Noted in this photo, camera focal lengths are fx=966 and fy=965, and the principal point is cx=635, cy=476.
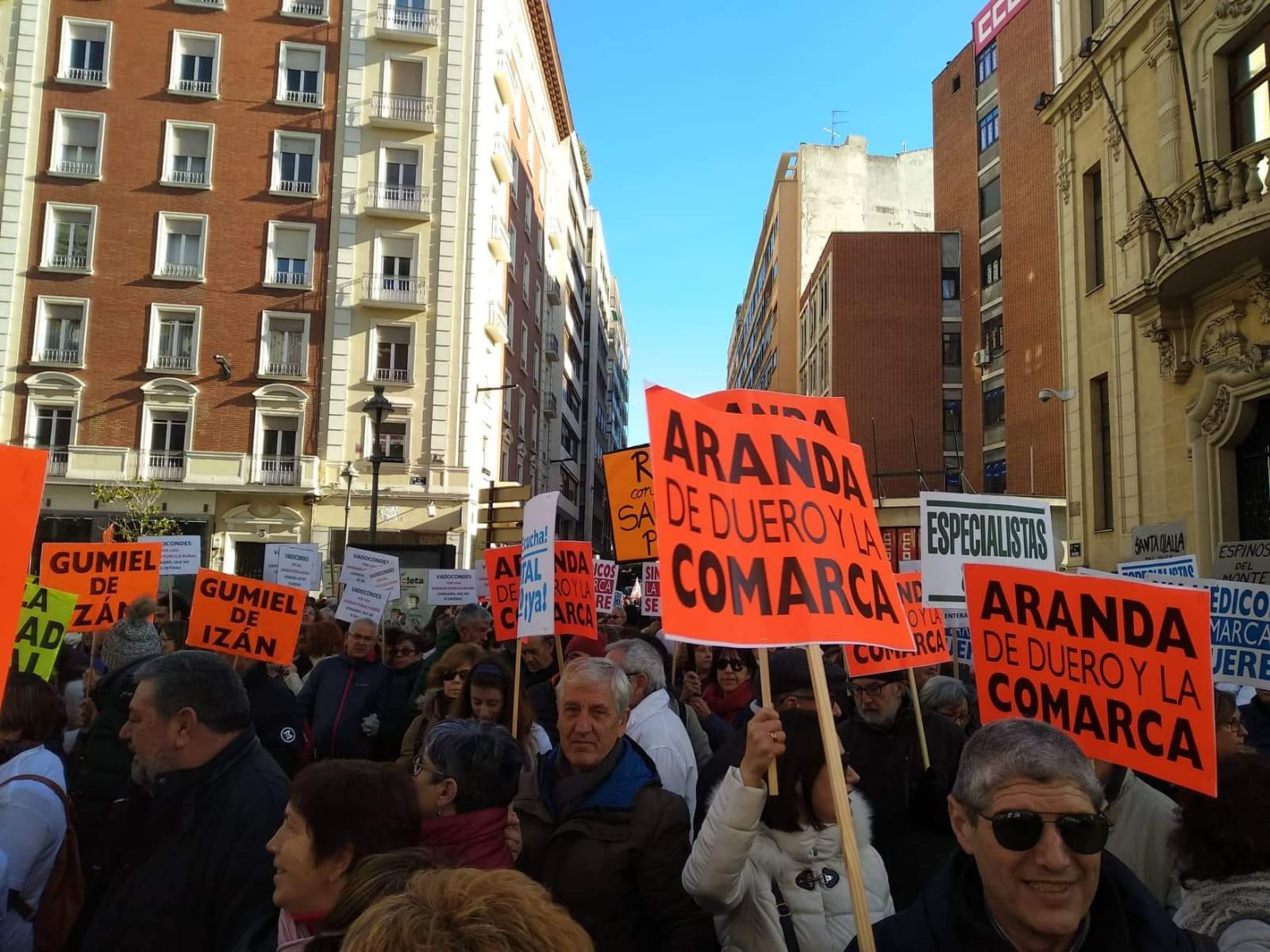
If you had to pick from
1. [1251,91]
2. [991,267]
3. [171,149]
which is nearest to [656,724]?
[1251,91]

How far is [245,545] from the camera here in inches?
1129

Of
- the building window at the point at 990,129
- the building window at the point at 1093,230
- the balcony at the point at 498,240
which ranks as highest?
the building window at the point at 990,129

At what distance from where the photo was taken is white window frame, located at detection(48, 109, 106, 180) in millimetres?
29297

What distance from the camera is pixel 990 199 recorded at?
40844 mm

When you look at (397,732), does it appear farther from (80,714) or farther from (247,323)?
(247,323)

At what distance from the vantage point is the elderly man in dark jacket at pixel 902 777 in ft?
12.8

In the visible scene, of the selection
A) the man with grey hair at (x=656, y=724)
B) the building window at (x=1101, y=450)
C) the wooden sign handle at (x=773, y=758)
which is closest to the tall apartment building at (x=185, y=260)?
the building window at (x=1101, y=450)

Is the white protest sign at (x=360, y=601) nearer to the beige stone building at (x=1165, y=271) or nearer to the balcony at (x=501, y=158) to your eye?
the beige stone building at (x=1165, y=271)

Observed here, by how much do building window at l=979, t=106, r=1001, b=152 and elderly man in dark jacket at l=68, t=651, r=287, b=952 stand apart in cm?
4217

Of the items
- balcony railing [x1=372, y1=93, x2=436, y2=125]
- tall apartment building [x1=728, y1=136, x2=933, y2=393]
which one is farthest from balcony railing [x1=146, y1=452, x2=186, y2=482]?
tall apartment building [x1=728, y1=136, x2=933, y2=393]

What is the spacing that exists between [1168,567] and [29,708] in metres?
7.53

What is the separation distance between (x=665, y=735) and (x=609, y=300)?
8051cm

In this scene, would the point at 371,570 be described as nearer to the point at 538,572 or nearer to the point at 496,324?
the point at 538,572

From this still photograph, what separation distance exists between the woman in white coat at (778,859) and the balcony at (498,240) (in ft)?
99.5
